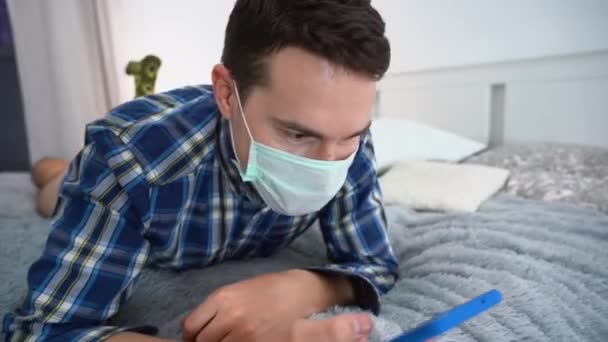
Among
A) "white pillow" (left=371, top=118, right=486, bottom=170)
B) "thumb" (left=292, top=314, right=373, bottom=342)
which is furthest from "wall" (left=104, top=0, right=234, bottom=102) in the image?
"thumb" (left=292, top=314, right=373, bottom=342)

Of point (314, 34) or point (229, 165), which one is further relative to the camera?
point (229, 165)

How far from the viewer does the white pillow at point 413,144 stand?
152 centimetres

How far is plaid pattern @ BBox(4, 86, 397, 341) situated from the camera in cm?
57

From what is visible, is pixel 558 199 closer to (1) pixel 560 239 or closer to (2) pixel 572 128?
(1) pixel 560 239

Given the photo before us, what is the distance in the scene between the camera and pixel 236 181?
722 mm

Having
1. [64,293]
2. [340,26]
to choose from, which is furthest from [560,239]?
[64,293]

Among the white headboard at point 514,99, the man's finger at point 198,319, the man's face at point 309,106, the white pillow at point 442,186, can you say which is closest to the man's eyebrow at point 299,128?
the man's face at point 309,106

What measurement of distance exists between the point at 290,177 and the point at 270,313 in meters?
0.19

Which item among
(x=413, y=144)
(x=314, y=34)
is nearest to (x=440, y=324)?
(x=314, y=34)

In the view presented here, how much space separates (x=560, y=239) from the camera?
805mm

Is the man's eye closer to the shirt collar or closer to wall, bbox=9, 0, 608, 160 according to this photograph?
the shirt collar

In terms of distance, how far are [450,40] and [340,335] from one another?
69.2 inches

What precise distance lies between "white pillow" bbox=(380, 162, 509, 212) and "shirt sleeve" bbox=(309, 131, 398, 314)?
1.14 feet

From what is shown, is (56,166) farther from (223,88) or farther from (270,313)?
(270,313)
